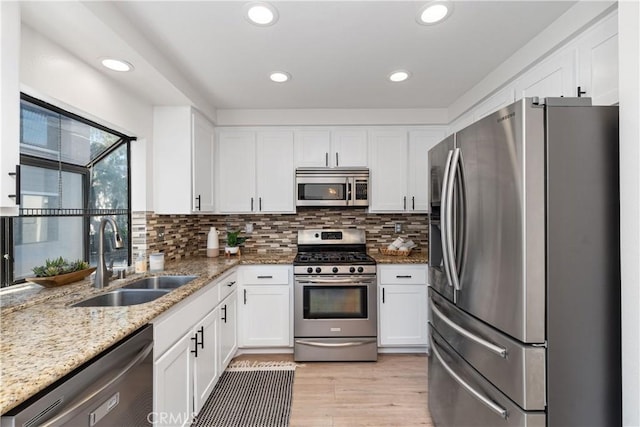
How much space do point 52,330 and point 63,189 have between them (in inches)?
45.1

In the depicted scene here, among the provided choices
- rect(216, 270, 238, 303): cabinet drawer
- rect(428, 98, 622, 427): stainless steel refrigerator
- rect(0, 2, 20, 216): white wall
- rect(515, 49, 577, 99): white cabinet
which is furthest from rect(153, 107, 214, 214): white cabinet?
rect(515, 49, 577, 99): white cabinet

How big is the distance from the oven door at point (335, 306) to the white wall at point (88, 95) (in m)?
1.62

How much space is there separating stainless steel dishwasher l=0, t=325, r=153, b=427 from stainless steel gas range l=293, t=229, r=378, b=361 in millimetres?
1576

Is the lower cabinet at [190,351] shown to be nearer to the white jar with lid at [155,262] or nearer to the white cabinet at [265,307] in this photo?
the white cabinet at [265,307]

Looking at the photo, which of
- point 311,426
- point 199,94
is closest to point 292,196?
point 199,94

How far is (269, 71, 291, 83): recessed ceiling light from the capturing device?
2.29 m

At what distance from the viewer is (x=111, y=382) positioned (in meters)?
1.12

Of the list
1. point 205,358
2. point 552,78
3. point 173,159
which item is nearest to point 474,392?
point 205,358

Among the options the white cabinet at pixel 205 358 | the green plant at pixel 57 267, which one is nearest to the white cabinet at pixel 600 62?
the white cabinet at pixel 205 358

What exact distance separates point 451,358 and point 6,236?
248 cm

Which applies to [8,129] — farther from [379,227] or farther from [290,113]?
[379,227]

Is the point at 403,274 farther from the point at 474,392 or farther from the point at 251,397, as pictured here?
the point at 251,397

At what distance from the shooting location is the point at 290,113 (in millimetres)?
A: 3160

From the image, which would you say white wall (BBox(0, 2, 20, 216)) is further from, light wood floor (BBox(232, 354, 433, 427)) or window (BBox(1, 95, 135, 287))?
light wood floor (BBox(232, 354, 433, 427))
